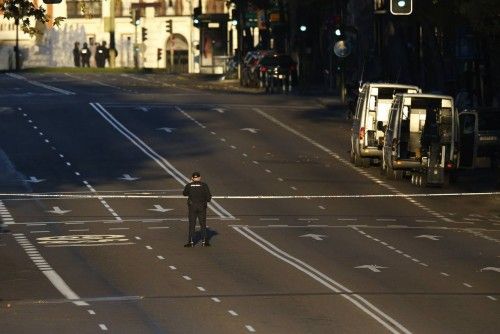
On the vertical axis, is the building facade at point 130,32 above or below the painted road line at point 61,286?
below

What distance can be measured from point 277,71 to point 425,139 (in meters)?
42.8

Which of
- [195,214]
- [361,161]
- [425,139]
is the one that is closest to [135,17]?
[361,161]

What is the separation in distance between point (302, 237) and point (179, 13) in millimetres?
121422

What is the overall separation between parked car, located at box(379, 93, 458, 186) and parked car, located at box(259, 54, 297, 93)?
133ft

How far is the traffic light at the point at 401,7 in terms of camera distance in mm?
40500

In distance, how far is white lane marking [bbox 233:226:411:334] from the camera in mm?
22406

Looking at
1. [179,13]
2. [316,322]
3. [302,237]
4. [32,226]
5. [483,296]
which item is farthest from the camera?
[179,13]

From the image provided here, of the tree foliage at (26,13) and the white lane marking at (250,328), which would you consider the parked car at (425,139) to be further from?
the white lane marking at (250,328)

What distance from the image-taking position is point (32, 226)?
120 ft

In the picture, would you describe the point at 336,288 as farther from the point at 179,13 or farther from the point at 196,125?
the point at 179,13

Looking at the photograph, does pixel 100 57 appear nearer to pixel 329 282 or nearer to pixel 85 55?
pixel 85 55

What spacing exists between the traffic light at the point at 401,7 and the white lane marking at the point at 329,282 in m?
7.45

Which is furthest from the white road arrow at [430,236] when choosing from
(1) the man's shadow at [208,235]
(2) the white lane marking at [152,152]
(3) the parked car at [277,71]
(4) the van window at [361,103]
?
(3) the parked car at [277,71]

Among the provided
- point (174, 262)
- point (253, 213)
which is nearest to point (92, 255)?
point (174, 262)
